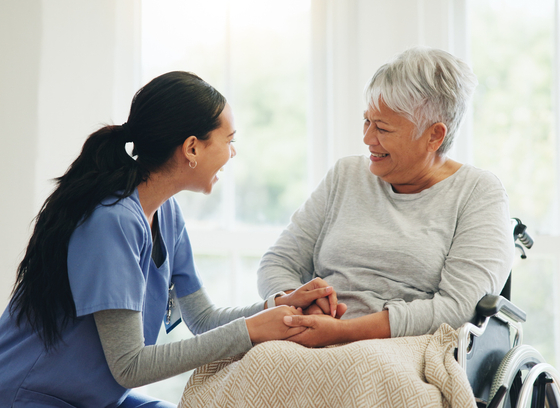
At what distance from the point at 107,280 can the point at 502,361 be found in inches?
36.6

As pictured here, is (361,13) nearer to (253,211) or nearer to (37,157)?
(253,211)

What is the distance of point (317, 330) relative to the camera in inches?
49.4

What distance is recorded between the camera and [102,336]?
1.13 metres

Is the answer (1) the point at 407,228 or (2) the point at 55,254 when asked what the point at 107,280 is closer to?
(2) the point at 55,254

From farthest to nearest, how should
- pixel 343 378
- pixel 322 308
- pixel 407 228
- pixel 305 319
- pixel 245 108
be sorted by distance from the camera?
pixel 245 108, pixel 407 228, pixel 322 308, pixel 305 319, pixel 343 378

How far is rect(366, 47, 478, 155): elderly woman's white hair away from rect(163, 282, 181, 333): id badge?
31.3 inches

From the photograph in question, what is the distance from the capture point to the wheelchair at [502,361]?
46.4 inches

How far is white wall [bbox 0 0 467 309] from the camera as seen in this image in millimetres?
2193

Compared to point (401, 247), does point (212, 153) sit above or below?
above

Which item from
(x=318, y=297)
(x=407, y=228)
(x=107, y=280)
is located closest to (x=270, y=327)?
(x=318, y=297)

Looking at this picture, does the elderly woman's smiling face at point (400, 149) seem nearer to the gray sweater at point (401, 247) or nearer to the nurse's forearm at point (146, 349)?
the gray sweater at point (401, 247)

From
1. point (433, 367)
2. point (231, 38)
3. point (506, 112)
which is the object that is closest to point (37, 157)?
point (231, 38)

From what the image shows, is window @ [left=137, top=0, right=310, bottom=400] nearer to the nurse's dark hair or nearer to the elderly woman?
the elderly woman

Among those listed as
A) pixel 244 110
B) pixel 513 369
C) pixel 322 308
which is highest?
pixel 244 110
